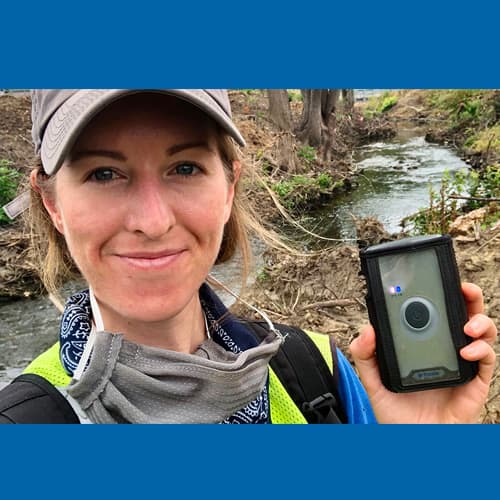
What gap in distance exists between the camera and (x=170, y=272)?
0.53 meters

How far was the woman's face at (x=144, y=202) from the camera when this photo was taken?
0.48 metres

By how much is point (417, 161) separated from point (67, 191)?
5.49ft

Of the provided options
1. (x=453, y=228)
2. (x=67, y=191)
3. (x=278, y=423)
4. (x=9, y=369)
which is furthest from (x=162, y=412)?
(x=9, y=369)

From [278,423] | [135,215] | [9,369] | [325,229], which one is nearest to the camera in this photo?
[135,215]

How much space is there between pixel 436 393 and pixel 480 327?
12cm

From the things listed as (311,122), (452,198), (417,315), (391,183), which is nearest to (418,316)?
(417,315)

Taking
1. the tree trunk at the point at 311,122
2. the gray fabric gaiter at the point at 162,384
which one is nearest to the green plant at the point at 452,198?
the tree trunk at the point at 311,122

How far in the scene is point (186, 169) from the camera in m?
0.51

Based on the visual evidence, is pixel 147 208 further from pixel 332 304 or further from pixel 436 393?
pixel 332 304

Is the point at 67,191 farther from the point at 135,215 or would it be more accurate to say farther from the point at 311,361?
the point at 311,361

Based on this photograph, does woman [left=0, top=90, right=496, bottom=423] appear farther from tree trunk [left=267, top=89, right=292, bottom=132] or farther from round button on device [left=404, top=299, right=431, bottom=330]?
tree trunk [left=267, top=89, right=292, bottom=132]

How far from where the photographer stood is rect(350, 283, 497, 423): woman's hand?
587 millimetres

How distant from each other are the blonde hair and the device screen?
239 millimetres

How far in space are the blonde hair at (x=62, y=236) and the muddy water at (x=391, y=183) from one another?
0.77 metres
